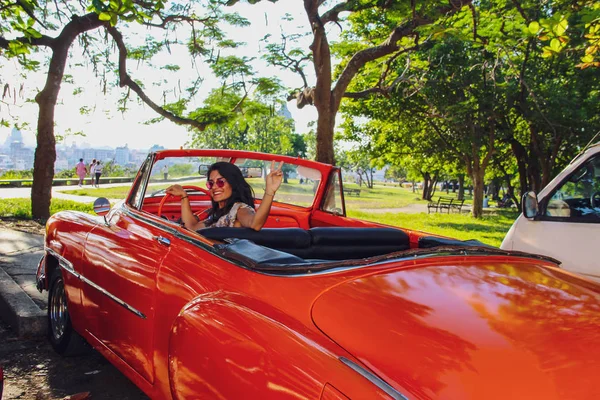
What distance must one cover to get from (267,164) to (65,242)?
67.0 inches

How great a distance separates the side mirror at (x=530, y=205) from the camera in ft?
15.0

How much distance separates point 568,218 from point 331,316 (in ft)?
11.2

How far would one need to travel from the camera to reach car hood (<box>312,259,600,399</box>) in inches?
57.7

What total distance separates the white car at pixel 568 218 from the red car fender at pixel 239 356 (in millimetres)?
3283

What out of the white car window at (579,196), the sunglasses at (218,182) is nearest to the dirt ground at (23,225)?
the sunglasses at (218,182)

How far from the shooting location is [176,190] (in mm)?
3721

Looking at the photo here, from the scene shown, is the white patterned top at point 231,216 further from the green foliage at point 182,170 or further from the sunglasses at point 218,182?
the green foliage at point 182,170

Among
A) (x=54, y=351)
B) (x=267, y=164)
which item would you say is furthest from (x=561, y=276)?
(x=54, y=351)

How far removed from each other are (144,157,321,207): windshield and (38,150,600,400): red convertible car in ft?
1.85

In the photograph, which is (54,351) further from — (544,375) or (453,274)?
(544,375)

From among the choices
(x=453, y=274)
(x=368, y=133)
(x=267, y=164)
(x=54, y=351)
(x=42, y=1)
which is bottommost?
(x=54, y=351)

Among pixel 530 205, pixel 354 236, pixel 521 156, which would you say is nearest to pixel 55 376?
pixel 354 236

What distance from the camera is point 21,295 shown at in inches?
195

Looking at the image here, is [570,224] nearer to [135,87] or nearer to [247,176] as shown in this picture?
[247,176]
